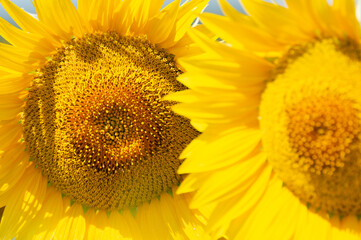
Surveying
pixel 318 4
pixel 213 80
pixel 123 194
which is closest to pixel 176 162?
pixel 123 194

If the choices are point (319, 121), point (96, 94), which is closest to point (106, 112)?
point (96, 94)

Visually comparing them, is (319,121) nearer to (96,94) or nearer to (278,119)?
(278,119)

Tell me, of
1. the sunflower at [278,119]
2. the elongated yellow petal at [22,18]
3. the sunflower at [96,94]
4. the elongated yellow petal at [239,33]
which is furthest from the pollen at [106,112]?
the elongated yellow petal at [239,33]

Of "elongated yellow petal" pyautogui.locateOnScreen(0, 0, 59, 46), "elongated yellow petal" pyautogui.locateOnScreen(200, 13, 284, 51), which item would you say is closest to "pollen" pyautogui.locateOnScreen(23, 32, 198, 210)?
"elongated yellow petal" pyautogui.locateOnScreen(0, 0, 59, 46)

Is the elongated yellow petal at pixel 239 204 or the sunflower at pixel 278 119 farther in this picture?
the elongated yellow petal at pixel 239 204

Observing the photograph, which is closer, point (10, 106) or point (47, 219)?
point (10, 106)

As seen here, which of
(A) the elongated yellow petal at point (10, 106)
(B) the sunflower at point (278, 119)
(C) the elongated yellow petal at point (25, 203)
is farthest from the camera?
(C) the elongated yellow petal at point (25, 203)

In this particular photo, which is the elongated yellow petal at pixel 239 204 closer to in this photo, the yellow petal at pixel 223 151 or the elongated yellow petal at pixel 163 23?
the yellow petal at pixel 223 151

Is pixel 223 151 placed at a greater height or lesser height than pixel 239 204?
greater
